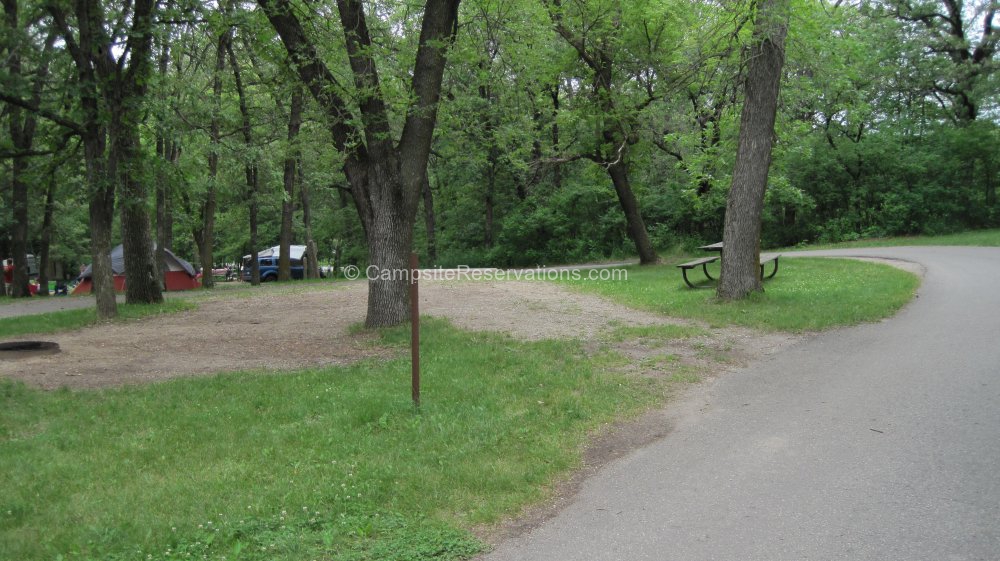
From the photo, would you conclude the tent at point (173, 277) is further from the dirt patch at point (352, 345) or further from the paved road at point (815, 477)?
the paved road at point (815, 477)

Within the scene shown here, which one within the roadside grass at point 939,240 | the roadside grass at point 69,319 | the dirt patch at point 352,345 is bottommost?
the dirt patch at point 352,345

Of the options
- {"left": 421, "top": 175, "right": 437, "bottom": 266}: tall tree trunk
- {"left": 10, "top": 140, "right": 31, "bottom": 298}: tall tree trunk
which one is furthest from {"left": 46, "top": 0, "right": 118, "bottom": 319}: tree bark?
{"left": 421, "top": 175, "right": 437, "bottom": 266}: tall tree trunk

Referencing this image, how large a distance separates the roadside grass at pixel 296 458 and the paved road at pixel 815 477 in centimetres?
65

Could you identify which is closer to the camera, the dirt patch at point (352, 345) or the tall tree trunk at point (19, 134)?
the dirt patch at point (352, 345)

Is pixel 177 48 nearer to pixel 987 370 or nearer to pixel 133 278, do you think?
pixel 133 278

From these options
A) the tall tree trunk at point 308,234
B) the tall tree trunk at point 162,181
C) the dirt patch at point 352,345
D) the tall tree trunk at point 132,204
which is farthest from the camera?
the tall tree trunk at point 308,234

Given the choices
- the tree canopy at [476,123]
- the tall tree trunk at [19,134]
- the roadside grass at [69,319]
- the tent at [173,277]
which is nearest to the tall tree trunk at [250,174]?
the tree canopy at [476,123]

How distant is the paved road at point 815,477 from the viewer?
140 inches

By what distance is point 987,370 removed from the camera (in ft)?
22.2

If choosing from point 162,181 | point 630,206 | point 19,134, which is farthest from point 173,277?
point 630,206

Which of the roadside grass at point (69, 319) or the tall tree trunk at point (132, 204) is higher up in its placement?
the tall tree trunk at point (132, 204)

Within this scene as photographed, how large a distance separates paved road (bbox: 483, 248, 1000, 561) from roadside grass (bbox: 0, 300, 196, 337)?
35.5 feet

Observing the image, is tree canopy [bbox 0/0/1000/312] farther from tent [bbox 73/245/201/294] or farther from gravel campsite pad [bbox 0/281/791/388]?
gravel campsite pad [bbox 0/281/791/388]

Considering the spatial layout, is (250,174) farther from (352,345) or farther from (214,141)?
(352,345)
